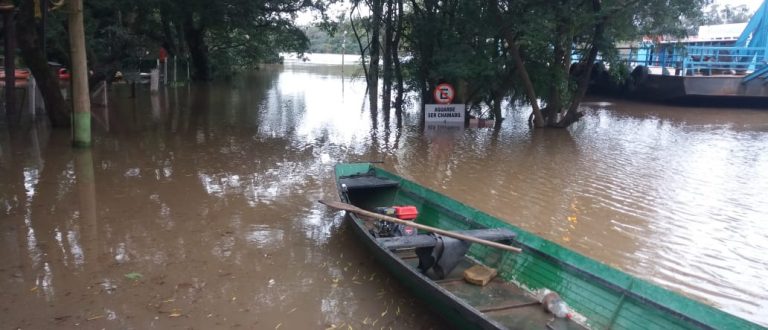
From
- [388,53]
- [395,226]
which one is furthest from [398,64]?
[395,226]

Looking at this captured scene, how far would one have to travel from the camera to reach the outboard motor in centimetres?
593

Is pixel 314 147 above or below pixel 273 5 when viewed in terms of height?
below

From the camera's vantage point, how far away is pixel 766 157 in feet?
41.5

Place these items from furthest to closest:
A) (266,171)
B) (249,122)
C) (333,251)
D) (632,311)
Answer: (249,122)
(266,171)
(333,251)
(632,311)

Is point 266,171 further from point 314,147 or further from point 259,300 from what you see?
point 259,300

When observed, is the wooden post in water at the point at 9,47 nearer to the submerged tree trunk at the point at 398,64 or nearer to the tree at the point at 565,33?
the submerged tree trunk at the point at 398,64

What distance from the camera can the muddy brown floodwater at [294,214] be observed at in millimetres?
5121

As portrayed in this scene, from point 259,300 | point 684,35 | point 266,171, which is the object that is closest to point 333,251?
point 259,300

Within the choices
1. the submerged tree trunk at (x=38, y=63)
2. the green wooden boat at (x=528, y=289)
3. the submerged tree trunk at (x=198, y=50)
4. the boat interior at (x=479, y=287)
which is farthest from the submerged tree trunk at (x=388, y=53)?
the green wooden boat at (x=528, y=289)

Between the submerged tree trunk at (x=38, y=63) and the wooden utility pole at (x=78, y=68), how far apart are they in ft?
7.59

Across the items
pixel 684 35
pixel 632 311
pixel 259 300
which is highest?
pixel 684 35

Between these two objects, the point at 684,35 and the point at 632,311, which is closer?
the point at 632,311

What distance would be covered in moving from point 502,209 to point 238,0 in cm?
1062

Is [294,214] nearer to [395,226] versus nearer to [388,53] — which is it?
[395,226]
